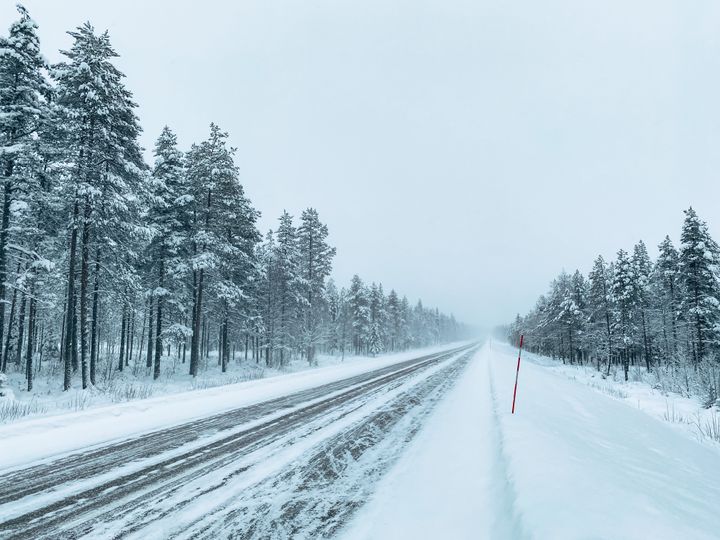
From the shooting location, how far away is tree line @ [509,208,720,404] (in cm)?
2903

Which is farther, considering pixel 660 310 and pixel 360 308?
pixel 360 308

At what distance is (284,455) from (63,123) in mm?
17374

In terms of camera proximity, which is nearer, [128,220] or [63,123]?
[63,123]

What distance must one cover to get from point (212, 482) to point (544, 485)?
150 inches

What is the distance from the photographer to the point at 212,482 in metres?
4.32

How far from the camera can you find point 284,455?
5387 millimetres

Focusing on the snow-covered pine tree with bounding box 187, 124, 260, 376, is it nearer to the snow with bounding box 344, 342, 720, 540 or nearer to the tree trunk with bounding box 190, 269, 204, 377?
the tree trunk with bounding box 190, 269, 204, 377

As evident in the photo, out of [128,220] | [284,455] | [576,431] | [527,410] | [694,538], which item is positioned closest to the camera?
[694,538]

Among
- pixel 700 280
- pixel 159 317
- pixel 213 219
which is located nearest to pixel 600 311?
pixel 700 280

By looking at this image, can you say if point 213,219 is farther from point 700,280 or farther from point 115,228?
point 700,280

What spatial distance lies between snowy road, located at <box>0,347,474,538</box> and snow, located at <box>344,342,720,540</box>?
0.57 meters

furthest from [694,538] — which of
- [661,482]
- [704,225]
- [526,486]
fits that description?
[704,225]

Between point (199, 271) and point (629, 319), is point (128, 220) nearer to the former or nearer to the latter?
point (199, 271)

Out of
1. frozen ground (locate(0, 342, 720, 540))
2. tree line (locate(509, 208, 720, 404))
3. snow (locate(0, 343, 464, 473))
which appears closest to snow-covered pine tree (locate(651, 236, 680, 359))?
tree line (locate(509, 208, 720, 404))
